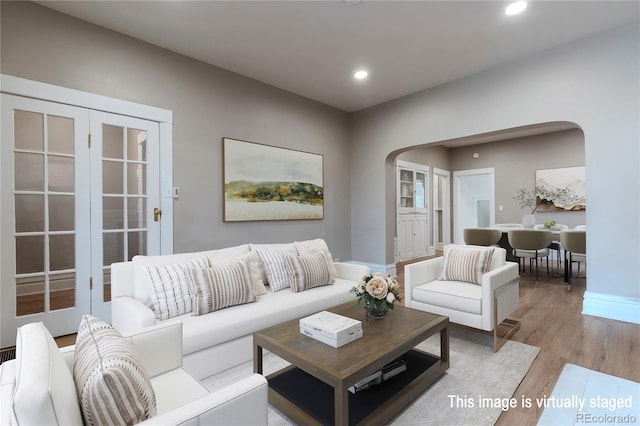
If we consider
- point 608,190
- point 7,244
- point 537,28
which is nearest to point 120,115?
point 7,244

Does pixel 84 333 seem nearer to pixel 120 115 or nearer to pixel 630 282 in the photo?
pixel 120 115

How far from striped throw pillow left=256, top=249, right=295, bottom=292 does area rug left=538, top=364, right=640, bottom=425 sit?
1997 millimetres

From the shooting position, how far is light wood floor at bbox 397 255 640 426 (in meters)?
1.96

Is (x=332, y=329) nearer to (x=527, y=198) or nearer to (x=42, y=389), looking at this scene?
(x=42, y=389)

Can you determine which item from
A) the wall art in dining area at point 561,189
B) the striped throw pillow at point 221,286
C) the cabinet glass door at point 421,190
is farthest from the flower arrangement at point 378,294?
the wall art in dining area at point 561,189

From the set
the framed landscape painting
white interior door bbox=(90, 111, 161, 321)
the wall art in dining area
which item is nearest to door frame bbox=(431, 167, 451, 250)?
the wall art in dining area

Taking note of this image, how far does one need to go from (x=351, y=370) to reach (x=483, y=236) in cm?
466

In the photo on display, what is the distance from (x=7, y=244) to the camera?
8.44ft

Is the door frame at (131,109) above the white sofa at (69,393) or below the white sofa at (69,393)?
above

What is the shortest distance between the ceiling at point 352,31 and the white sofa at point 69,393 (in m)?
2.81

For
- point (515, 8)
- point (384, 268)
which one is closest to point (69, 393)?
point (515, 8)

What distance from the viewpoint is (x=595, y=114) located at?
10.6 feet

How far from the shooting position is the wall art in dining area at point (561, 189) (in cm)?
617

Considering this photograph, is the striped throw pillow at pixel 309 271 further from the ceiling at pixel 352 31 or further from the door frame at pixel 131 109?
the ceiling at pixel 352 31
